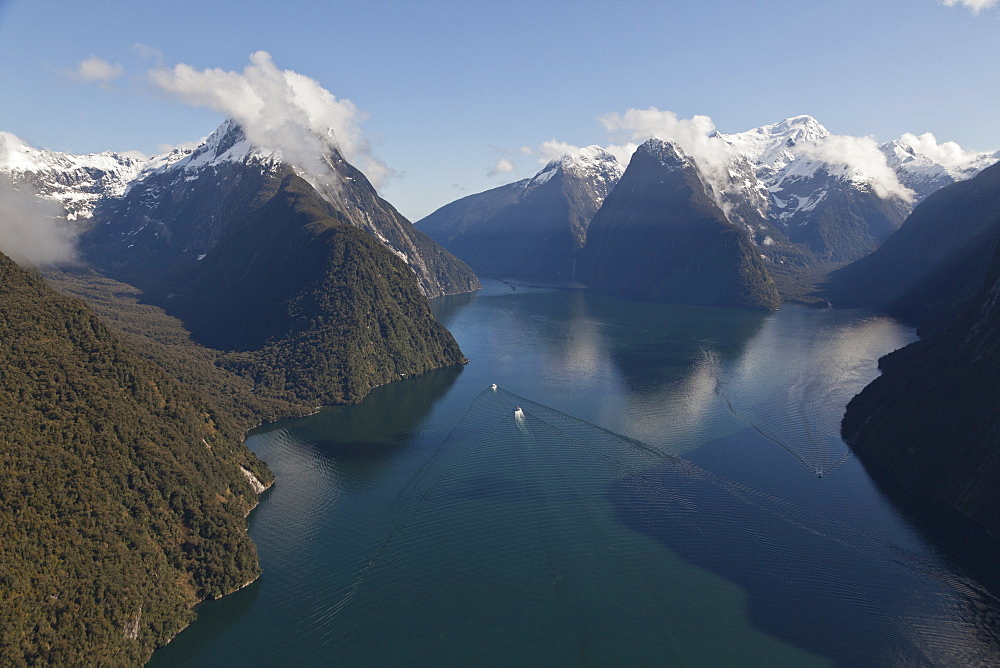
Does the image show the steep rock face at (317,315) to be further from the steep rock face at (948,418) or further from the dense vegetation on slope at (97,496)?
the steep rock face at (948,418)

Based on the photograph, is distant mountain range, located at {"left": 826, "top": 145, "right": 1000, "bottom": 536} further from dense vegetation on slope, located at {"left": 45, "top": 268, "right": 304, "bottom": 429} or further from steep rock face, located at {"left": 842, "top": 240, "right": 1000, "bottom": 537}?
dense vegetation on slope, located at {"left": 45, "top": 268, "right": 304, "bottom": 429}

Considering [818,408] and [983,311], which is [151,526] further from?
[983,311]

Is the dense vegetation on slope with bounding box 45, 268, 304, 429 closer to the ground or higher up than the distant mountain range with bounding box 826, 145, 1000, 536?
higher up

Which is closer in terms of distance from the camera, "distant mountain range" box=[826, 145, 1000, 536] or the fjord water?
the fjord water

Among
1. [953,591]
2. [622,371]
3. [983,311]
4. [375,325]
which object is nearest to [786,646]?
[953,591]

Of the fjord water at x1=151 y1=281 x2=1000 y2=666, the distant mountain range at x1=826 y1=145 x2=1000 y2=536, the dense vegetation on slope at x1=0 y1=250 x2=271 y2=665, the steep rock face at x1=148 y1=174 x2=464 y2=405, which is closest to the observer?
the dense vegetation on slope at x1=0 y1=250 x2=271 y2=665

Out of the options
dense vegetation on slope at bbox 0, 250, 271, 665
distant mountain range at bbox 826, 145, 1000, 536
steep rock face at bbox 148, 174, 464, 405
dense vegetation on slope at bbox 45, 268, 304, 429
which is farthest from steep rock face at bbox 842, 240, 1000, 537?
dense vegetation on slope at bbox 45, 268, 304, 429
